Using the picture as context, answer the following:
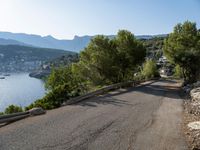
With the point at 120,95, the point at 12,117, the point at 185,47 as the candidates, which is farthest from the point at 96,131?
the point at 185,47

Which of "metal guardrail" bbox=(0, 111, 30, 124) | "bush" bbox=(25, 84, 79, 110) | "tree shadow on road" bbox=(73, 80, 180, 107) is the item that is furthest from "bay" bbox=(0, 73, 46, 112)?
"metal guardrail" bbox=(0, 111, 30, 124)

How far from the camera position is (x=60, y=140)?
8703mm

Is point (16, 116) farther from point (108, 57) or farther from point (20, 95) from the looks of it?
point (20, 95)

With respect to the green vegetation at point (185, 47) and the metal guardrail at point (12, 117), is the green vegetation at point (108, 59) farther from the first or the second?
the metal guardrail at point (12, 117)

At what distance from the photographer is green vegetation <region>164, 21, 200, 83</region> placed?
128 feet

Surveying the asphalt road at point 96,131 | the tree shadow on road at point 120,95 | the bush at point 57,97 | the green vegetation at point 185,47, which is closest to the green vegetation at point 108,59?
the green vegetation at point 185,47

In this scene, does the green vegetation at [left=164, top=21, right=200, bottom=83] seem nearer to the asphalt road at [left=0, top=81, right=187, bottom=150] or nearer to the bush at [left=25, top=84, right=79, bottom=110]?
the bush at [left=25, top=84, right=79, bottom=110]

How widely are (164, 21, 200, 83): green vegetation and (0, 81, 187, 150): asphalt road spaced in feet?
87.7

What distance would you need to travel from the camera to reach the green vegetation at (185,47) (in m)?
39.2

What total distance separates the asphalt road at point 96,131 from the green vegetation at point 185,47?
2672 centimetres

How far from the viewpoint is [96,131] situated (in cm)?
1000

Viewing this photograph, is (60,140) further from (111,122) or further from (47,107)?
(47,107)

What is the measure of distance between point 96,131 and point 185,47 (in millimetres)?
33691

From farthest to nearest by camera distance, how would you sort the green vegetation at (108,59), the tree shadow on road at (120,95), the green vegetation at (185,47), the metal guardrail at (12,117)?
the green vegetation at (185,47), the green vegetation at (108,59), the tree shadow on road at (120,95), the metal guardrail at (12,117)
